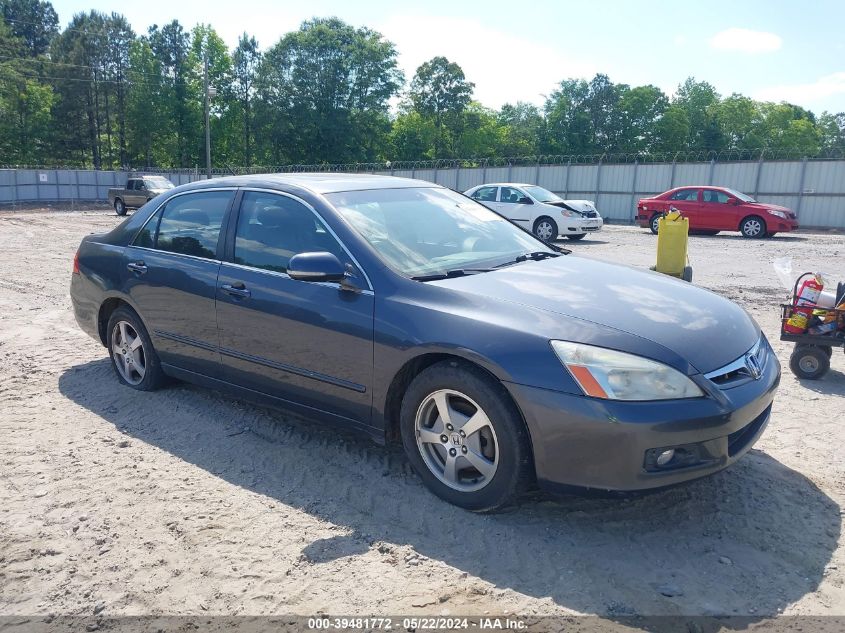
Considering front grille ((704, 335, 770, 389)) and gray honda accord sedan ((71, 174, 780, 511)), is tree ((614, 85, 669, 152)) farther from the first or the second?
front grille ((704, 335, 770, 389))

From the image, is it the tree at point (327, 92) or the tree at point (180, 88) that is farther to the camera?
the tree at point (180, 88)

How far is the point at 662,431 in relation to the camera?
281 cm

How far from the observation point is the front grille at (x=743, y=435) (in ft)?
9.97

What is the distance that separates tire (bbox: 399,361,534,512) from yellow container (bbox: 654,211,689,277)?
7.19 meters

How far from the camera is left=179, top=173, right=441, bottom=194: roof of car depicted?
13.9 feet

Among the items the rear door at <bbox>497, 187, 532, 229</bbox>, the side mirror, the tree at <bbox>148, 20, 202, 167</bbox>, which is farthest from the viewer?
the tree at <bbox>148, 20, 202, 167</bbox>

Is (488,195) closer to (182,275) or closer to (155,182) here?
(182,275)

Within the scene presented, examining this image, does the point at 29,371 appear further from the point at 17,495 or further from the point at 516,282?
the point at 516,282

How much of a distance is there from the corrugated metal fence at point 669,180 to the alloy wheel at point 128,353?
25.2m

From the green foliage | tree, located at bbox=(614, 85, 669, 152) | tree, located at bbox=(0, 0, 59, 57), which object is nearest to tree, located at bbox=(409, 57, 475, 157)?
the green foliage

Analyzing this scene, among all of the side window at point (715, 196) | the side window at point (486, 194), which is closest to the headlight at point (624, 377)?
the side window at point (486, 194)

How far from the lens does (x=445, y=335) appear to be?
10.6 ft

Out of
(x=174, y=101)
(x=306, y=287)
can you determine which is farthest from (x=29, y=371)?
(x=174, y=101)

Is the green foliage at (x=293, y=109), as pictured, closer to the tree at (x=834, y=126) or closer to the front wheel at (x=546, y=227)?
the tree at (x=834, y=126)
